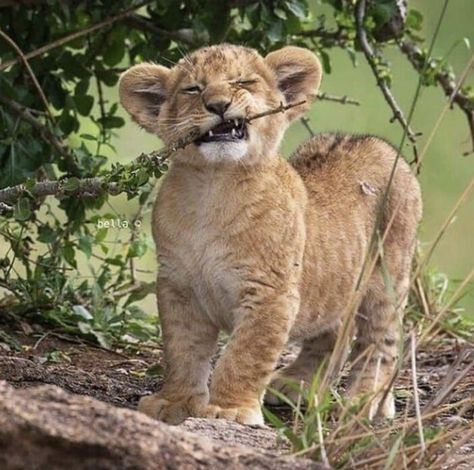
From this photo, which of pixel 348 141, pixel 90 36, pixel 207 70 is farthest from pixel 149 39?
pixel 207 70

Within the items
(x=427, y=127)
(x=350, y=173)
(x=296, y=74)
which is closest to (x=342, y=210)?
(x=350, y=173)

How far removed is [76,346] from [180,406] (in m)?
1.43

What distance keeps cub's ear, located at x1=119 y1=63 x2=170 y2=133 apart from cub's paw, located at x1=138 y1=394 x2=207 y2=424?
3.08 ft

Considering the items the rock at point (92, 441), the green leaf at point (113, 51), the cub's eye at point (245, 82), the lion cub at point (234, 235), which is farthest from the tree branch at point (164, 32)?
the rock at point (92, 441)

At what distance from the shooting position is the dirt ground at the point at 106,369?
5254mm

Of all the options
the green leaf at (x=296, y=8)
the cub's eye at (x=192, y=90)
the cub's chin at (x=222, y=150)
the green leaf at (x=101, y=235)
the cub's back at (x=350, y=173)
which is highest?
the green leaf at (x=296, y=8)

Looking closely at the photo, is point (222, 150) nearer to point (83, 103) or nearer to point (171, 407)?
point (171, 407)

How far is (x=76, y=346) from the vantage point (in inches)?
251

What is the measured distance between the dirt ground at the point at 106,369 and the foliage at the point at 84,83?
0.15 metres

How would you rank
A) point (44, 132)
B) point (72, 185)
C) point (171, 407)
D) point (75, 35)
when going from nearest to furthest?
point (72, 185) → point (171, 407) → point (75, 35) → point (44, 132)

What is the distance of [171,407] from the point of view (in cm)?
502

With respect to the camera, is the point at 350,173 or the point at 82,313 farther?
the point at 82,313

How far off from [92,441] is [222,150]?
6.33 ft

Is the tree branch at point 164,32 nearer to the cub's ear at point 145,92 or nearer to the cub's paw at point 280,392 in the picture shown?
the cub's ear at point 145,92
